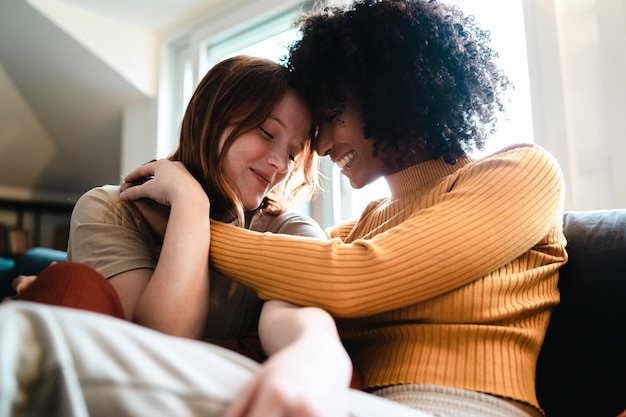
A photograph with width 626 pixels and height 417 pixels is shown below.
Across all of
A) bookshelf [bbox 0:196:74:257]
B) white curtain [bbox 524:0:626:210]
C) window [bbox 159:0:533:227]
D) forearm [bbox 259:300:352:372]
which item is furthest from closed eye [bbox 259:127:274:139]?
bookshelf [bbox 0:196:74:257]

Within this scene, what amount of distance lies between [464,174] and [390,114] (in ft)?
0.72

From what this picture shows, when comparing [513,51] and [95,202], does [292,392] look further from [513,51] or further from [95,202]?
[513,51]

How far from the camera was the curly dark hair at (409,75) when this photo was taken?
3.57 ft

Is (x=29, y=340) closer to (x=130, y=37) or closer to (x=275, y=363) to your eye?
(x=275, y=363)

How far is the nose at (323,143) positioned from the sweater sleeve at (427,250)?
38cm

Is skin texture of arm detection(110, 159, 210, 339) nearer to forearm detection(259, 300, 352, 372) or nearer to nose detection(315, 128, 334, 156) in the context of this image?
forearm detection(259, 300, 352, 372)

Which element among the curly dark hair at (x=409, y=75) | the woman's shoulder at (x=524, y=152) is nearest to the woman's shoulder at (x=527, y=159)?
the woman's shoulder at (x=524, y=152)

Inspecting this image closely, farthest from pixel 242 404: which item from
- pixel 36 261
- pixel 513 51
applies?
pixel 36 261

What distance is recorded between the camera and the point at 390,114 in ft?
3.63

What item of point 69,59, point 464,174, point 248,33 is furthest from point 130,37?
point 464,174

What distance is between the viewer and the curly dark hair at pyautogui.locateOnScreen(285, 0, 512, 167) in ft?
3.57

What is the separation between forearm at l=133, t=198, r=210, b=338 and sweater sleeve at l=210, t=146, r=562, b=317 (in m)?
0.10

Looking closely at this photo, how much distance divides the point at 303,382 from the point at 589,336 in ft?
2.16

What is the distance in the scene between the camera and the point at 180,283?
3.09ft
